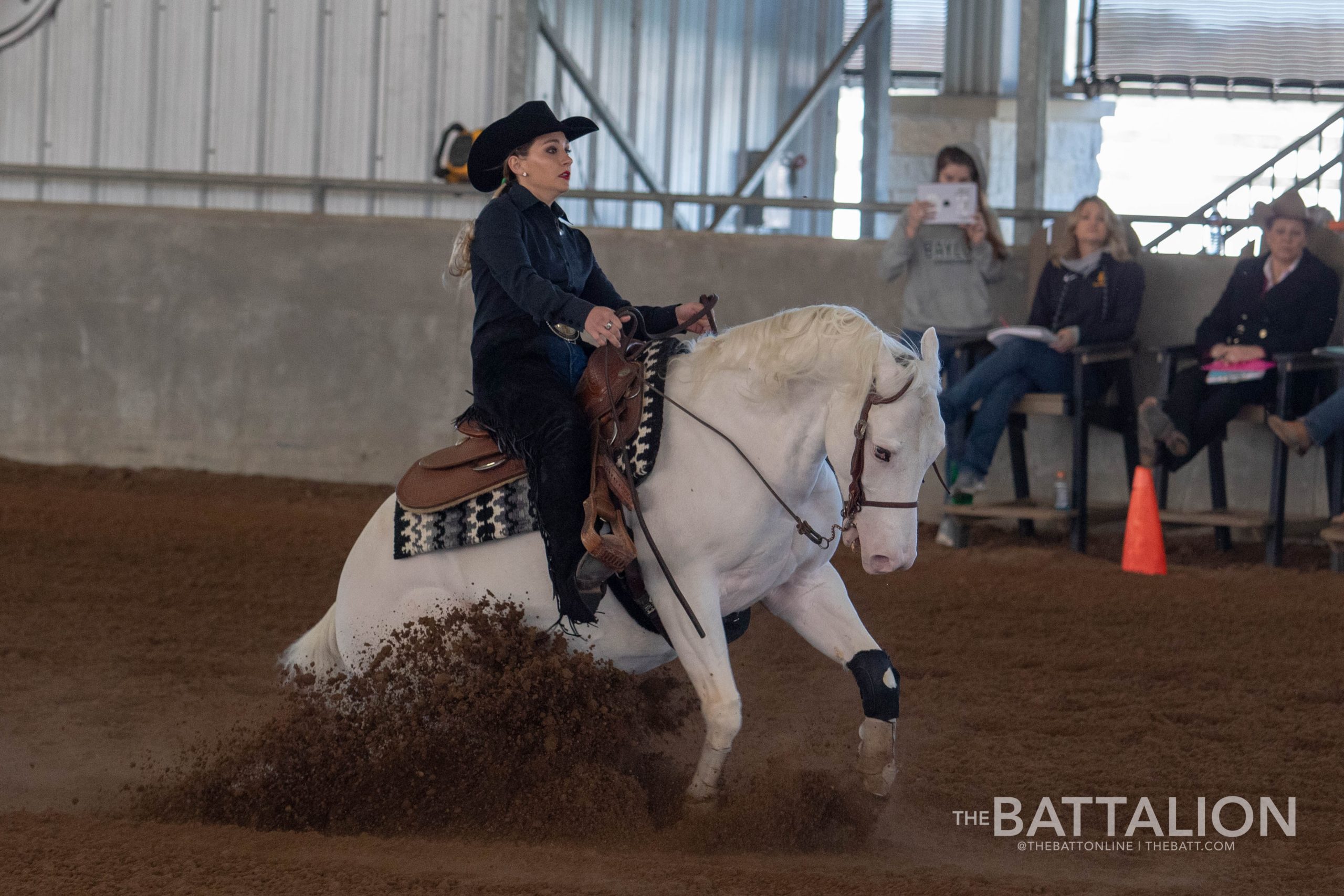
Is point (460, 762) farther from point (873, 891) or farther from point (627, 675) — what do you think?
point (873, 891)

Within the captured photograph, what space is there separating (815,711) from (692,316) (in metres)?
1.71

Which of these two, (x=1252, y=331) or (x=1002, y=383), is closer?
(x=1252, y=331)

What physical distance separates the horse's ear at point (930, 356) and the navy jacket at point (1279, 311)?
4.39 meters

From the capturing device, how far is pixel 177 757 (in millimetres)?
4203

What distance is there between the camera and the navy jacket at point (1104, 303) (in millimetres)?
7266

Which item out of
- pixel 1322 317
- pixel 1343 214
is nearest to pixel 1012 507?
pixel 1322 317

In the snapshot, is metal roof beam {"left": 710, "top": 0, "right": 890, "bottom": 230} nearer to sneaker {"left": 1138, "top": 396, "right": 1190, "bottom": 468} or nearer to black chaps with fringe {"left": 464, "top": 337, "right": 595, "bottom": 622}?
sneaker {"left": 1138, "top": 396, "right": 1190, "bottom": 468}

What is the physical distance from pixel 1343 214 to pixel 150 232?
307 inches

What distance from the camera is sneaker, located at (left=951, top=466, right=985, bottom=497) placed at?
729cm

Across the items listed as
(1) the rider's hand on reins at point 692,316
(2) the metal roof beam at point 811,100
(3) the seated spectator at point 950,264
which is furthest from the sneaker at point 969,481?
(1) the rider's hand on reins at point 692,316

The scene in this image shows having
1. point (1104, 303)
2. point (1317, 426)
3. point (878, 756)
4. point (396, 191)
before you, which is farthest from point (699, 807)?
point (396, 191)

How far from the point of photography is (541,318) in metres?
3.42

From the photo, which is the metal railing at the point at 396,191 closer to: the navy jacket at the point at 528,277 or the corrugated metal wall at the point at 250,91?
the corrugated metal wall at the point at 250,91

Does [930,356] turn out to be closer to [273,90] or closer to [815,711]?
[815,711]
